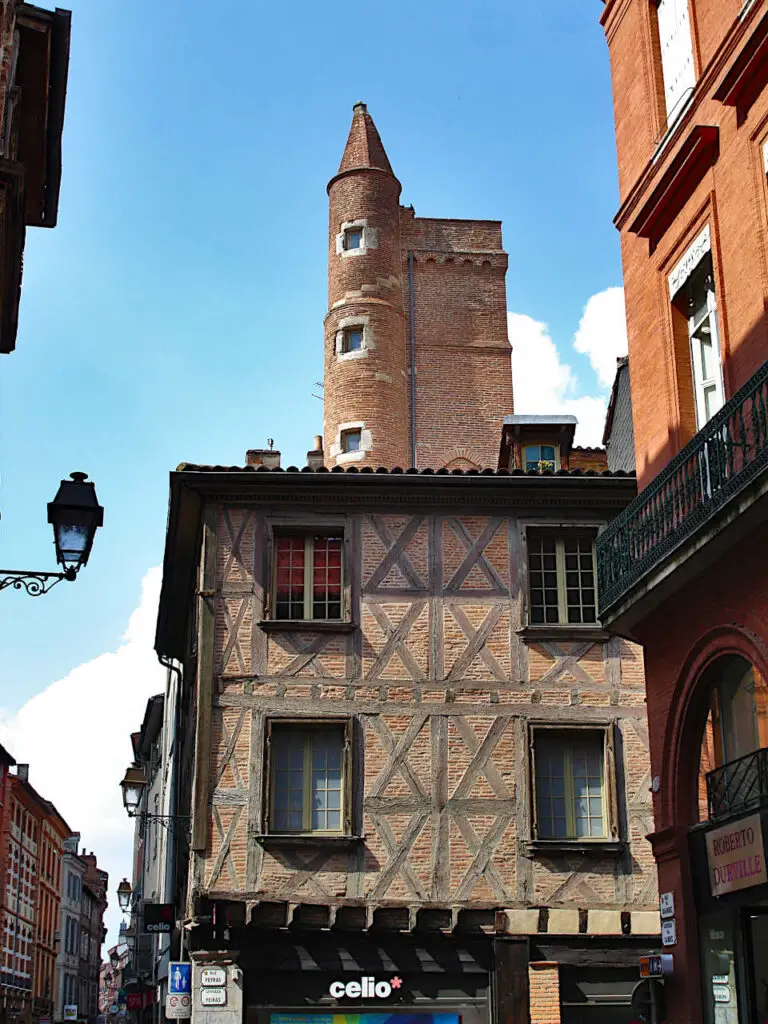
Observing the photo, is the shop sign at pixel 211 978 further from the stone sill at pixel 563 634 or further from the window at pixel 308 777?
the stone sill at pixel 563 634

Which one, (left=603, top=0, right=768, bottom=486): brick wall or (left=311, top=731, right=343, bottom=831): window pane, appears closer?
(left=603, top=0, right=768, bottom=486): brick wall

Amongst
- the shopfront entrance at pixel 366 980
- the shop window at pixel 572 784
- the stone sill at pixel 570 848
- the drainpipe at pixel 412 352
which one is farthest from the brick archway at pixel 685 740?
the drainpipe at pixel 412 352

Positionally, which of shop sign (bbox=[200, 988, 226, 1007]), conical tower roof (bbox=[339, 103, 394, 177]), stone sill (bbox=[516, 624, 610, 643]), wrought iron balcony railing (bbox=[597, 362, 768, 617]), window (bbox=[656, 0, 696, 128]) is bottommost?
shop sign (bbox=[200, 988, 226, 1007])

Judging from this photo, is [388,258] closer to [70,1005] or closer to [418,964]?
[418,964]

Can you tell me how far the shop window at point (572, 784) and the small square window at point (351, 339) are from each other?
885 inches

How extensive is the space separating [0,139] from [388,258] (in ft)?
92.5

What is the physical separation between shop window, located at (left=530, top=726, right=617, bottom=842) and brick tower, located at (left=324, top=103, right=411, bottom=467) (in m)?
19.3

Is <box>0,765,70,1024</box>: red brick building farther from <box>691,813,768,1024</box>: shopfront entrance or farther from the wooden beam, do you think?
<box>691,813,768,1024</box>: shopfront entrance

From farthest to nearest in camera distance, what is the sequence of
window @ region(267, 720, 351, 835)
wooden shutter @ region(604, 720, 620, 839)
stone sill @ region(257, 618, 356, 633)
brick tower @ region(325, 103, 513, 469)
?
brick tower @ region(325, 103, 513, 469), stone sill @ region(257, 618, 356, 633), wooden shutter @ region(604, 720, 620, 839), window @ region(267, 720, 351, 835)

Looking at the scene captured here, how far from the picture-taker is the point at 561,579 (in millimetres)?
19594

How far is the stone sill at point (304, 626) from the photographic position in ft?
62.0

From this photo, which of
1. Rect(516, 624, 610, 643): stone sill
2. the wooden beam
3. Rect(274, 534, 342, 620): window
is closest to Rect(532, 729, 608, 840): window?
Rect(516, 624, 610, 643): stone sill

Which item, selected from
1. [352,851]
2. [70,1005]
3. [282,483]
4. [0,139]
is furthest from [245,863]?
[70,1005]

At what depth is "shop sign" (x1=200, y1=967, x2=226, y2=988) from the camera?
682 inches
